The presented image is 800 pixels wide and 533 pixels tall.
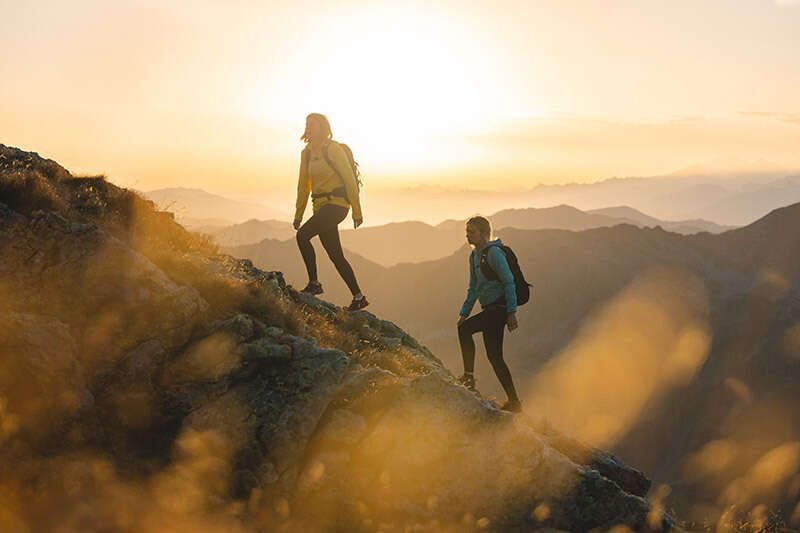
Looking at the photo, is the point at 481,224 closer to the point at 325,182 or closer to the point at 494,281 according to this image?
the point at 494,281

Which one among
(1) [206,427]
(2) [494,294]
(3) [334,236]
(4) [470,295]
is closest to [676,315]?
(3) [334,236]

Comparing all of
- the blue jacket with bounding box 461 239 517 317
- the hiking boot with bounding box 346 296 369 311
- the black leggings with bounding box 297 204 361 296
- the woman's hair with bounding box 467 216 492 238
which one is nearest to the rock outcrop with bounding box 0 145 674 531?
the blue jacket with bounding box 461 239 517 317

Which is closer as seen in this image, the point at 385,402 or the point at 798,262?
the point at 385,402

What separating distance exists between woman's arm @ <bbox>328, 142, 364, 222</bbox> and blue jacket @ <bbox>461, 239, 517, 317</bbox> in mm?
2169

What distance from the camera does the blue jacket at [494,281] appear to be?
7914mm

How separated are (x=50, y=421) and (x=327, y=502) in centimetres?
247

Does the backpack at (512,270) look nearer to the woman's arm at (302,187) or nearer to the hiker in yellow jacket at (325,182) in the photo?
the hiker in yellow jacket at (325,182)

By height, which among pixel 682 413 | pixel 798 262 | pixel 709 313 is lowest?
pixel 682 413

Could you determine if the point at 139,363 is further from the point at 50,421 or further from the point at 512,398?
the point at 512,398

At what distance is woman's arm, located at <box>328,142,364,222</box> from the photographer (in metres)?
9.26

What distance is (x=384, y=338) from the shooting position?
35.4ft

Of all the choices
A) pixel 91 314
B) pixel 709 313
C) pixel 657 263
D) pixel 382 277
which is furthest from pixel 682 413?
pixel 91 314

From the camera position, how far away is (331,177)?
9438 millimetres

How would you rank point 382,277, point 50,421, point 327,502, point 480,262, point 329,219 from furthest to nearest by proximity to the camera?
point 382,277, point 329,219, point 480,262, point 327,502, point 50,421
